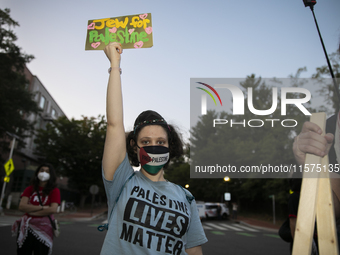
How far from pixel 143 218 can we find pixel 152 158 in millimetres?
428

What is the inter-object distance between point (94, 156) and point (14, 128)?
10.5 m

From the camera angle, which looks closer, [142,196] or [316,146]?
[316,146]

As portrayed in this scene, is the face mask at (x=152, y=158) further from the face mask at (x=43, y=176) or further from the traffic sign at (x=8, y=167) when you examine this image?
the traffic sign at (x=8, y=167)

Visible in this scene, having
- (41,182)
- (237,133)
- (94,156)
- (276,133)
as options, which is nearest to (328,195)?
(41,182)

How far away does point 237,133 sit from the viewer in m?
31.3

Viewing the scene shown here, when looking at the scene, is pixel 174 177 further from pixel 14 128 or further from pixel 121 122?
pixel 121 122

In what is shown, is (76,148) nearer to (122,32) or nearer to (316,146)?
(122,32)

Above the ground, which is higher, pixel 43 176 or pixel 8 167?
pixel 8 167

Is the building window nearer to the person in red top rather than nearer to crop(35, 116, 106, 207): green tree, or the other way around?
crop(35, 116, 106, 207): green tree

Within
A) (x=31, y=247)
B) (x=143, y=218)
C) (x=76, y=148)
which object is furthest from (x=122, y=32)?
(x=76, y=148)

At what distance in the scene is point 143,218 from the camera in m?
1.77

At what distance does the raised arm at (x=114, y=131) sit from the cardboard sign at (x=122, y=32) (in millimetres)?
456

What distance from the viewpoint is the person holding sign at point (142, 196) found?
174 centimetres

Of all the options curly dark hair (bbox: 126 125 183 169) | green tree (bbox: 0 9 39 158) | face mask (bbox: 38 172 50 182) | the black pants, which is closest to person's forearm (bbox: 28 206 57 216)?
the black pants
